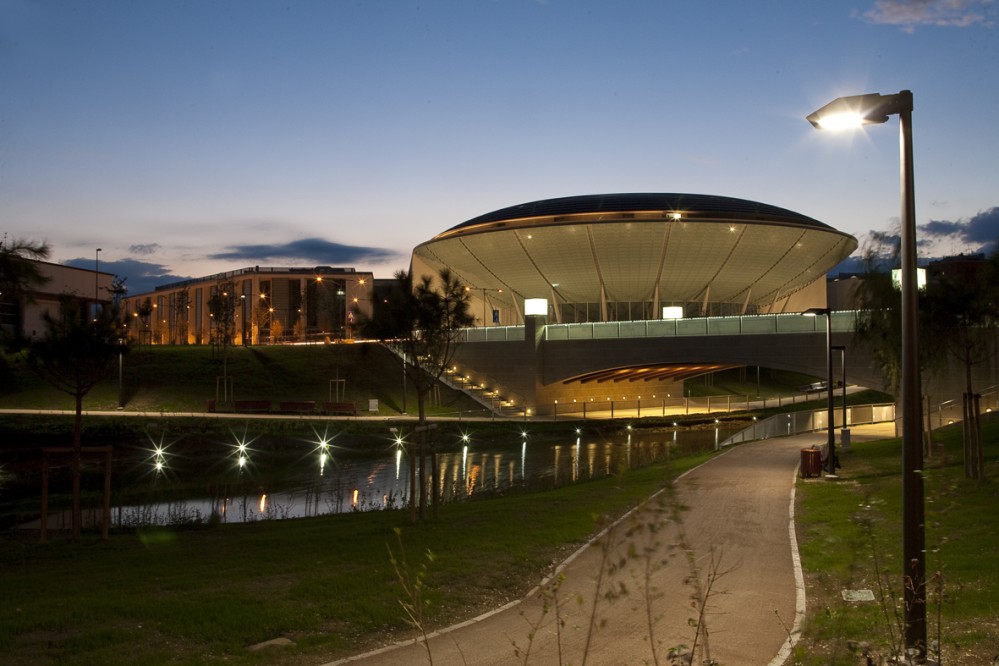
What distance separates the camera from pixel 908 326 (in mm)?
6078

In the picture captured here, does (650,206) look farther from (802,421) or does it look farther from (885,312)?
(885,312)

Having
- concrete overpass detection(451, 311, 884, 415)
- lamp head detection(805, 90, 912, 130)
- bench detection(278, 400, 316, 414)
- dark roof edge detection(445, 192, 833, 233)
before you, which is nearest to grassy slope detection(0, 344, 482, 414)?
concrete overpass detection(451, 311, 884, 415)

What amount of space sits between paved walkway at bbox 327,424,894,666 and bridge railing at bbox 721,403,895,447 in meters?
20.4

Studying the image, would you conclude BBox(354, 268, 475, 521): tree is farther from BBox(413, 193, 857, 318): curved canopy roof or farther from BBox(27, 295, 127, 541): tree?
BBox(413, 193, 857, 318): curved canopy roof

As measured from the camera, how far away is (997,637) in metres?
7.05

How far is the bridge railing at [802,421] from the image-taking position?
3419cm

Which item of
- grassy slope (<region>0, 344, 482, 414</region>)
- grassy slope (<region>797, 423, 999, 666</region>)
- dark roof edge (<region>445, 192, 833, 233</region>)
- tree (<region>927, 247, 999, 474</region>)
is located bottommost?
grassy slope (<region>797, 423, 999, 666</region>)

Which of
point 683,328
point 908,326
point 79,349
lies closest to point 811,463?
point 908,326

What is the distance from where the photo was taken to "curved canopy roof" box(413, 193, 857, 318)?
61559 millimetres

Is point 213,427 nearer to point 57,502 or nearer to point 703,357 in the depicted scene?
point 57,502

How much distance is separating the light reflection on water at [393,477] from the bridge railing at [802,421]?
2.42 m

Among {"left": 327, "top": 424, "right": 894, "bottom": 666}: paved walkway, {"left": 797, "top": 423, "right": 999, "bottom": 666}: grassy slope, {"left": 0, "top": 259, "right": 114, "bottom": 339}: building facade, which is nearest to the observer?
{"left": 797, "top": 423, "right": 999, "bottom": 666}: grassy slope

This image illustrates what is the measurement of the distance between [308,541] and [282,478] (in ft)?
53.1

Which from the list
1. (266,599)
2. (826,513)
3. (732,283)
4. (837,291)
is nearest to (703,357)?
(732,283)
